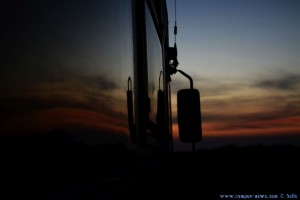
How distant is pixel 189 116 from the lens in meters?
3.31

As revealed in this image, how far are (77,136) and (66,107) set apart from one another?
0.30 feet

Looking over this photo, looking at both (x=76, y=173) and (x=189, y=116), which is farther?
(x=189, y=116)

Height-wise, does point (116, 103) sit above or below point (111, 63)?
below

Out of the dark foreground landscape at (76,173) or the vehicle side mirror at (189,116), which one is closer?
the dark foreground landscape at (76,173)

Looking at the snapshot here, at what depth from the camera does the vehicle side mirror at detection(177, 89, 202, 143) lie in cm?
330

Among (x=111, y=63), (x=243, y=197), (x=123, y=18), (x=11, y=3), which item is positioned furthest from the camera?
(x=243, y=197)

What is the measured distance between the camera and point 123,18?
72.4 inches

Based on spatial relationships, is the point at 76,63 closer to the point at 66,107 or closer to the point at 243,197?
the point at 66,107

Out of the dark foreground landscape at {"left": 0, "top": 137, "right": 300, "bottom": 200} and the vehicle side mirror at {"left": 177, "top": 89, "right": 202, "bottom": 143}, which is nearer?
the dark foreground landscape at {"left": 0, "top": 137, "right": 300, "bottom": 200}

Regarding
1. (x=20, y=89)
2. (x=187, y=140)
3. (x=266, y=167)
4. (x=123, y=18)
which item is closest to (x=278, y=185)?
(x=266, y=167)

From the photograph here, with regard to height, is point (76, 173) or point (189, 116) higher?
point (189, 116)

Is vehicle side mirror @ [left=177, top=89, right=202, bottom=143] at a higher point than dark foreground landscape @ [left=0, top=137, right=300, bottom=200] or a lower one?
higher

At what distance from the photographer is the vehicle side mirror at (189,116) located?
330 centimetres

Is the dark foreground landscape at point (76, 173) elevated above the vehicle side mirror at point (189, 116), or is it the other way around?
the vehicle side mirror at point (189, 116)
